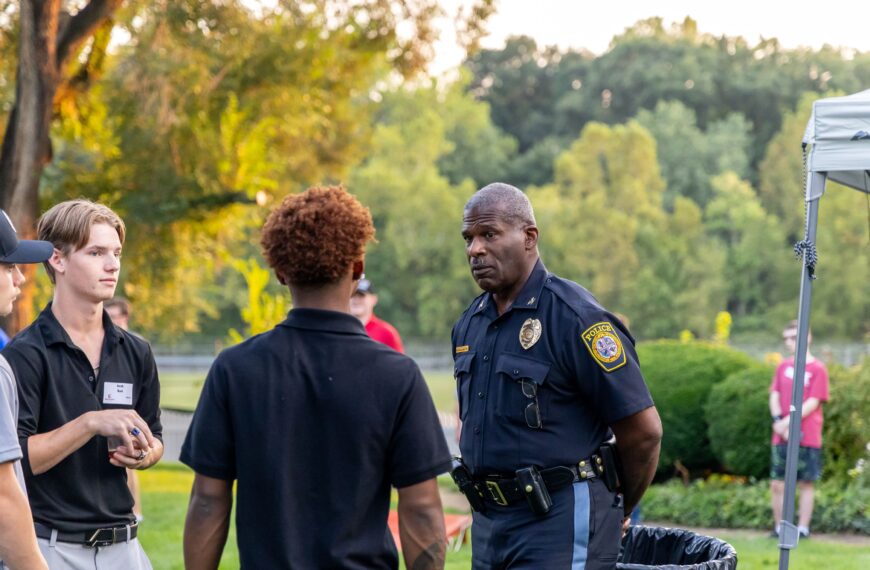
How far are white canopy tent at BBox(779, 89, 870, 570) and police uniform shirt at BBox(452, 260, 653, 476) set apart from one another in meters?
2.21

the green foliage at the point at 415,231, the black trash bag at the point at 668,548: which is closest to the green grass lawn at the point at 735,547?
the black trash bag at the point at 668,548

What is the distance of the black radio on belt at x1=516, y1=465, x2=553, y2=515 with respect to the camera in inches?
174

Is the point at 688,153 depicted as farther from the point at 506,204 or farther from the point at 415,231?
the point at 506,204

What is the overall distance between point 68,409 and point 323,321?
118 cm

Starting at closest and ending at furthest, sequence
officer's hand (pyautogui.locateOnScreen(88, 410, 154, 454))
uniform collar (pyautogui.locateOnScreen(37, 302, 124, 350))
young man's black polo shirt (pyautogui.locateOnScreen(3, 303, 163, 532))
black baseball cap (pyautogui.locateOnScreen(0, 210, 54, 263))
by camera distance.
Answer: black baseball cap (pyautogui.locateOnScreen(0, 210, 54, 263)), officer's hand (pyautogui.locateOnScreen(88, 410, 154, 454)), young man's black polo shirt (pyautogui.locateOnScreen(3, 303, 163, 532)), uniform collar (pyautogui.locateOnScreen(37, 302, 124, 350))

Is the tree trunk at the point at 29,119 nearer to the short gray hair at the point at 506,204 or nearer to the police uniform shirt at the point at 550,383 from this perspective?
the short gray hair at the point at 506,204

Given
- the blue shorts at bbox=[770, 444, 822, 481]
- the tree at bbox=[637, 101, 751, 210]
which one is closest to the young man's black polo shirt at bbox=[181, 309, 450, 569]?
the blue shorts at bbox=[770, 444, 822, 481]

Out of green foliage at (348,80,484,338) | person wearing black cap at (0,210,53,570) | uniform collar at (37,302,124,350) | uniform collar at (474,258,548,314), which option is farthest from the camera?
green foliage at (348,80,484,338)

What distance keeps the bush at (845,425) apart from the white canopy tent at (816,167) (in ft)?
22.6

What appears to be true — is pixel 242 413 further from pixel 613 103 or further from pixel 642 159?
pixel 613 103

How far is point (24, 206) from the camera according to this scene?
43.2 feet

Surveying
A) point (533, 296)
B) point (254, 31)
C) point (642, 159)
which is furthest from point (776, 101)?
point (533, 296)

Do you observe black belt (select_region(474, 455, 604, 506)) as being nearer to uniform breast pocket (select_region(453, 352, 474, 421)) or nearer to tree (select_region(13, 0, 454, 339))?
uniform breast pocket (select_region(453, 352, 474, 421))

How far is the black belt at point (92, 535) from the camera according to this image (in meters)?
3.78
